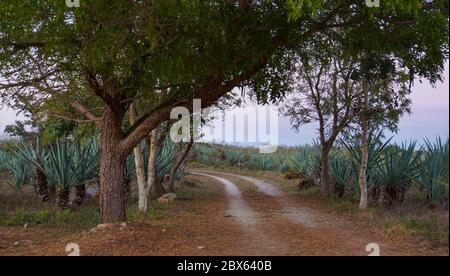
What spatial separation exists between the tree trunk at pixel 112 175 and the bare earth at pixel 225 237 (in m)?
0.57

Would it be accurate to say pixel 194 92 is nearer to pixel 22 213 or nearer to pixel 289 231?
pixel 289 231

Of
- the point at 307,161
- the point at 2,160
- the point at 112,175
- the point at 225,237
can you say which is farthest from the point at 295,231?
the point at 2,160

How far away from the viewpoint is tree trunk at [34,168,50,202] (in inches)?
682

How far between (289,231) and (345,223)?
78.3 inches

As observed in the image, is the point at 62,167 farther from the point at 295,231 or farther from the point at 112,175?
the point at 295,231

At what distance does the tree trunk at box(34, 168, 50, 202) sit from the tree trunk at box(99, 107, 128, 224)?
24.0ft

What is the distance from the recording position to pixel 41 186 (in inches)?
686

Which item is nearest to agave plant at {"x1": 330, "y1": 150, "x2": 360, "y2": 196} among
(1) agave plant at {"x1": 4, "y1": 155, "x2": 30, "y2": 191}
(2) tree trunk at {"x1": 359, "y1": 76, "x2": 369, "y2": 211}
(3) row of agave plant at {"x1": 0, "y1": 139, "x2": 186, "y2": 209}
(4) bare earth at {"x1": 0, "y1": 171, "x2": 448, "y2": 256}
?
(2) tree trunk at {"x1": 359, "y1": 76, "x2": 369, "y2": 211}

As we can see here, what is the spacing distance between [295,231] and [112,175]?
4.20m

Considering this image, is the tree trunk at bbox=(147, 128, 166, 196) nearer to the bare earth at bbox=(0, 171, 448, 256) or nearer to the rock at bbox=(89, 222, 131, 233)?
the bare earth at bbox=(0, 171, 448, 256)

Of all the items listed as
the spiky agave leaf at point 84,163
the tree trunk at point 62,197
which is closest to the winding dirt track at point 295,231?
the spiky agave leaf at point 84,163

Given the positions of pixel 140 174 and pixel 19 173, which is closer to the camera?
pixel 140 174

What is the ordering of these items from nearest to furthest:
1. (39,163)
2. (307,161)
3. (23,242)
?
(23,242), (39,163), (307,161)
